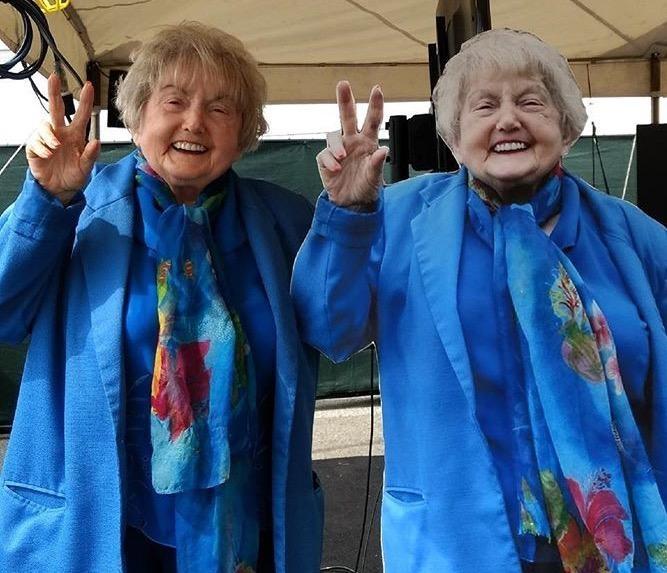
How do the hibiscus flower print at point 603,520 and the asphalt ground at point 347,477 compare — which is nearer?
the hibiscus flower print at point 603,520

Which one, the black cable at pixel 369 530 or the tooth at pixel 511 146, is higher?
the tooth at pixel 511 146

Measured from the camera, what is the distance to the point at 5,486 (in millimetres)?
995

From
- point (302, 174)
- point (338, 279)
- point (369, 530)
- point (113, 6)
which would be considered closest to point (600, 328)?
point (338, 279)

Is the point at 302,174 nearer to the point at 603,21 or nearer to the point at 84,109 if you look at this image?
the point at 603,21

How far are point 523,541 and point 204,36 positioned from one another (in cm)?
95

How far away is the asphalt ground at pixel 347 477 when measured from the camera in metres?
2.59

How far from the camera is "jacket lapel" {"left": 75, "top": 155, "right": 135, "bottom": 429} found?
964 mm

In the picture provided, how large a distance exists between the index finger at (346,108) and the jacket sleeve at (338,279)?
0.10 metres

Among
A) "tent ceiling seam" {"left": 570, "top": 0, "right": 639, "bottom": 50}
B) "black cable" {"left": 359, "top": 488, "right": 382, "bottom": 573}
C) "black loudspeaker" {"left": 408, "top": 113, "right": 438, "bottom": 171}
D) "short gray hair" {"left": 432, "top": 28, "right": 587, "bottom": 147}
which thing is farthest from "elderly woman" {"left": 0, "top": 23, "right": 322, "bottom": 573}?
"tent ceiling seam" {"left": 570, "top": 0, "right": 639, "bottom": 50}

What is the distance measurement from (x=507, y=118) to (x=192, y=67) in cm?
52

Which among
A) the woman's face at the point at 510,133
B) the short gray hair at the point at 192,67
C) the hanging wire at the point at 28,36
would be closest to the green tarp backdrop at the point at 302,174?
the hanging wire at the point at 28,36

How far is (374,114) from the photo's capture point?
91 centimetres

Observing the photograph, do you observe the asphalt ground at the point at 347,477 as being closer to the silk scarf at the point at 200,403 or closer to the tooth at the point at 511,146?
the silk scarf at the point at 200,403

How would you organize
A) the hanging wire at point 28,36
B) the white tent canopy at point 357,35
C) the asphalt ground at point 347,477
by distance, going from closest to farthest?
the hanging wire at point 28,36 < the asphalt ground at point 347,477 < the white tent canopy at point 357,35
